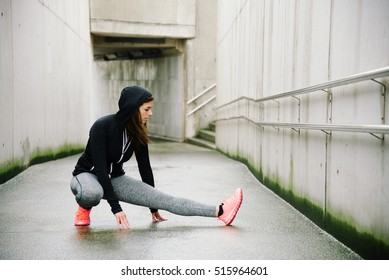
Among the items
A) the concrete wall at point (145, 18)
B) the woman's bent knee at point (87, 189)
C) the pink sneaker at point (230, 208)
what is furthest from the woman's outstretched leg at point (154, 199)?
the concrete wall at point (145, 18)

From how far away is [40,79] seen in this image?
8.52 m

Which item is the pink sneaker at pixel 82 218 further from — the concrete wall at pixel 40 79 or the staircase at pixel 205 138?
the staircase at pixel 205 138

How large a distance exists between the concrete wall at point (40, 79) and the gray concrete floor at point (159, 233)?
44.2 inches

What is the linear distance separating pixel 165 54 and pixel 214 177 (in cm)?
1140

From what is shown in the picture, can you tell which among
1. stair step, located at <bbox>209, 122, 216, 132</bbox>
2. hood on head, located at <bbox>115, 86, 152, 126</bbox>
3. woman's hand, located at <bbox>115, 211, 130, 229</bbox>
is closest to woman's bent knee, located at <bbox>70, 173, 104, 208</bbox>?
woman's hand, located at <bbox>115, 211, 130, 229</bbox>

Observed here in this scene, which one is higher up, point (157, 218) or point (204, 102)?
point (204, 102)

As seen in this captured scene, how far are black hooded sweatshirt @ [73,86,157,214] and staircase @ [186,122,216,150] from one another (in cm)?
963

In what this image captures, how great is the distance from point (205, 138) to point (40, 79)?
807cm

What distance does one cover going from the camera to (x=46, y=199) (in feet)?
18.2

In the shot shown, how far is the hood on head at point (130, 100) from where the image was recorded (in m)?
3.71

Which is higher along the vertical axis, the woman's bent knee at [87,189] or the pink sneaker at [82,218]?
the woman's bent knee at [87,189]

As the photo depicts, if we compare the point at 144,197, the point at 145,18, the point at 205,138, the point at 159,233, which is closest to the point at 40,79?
the point at 144,197

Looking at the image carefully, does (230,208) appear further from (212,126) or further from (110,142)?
(212,126)
